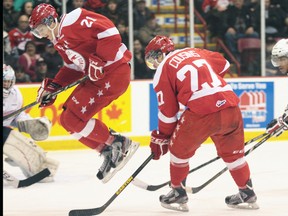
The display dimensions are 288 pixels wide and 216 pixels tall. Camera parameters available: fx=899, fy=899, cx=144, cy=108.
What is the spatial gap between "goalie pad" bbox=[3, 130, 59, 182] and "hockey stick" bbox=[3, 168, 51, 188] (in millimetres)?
101

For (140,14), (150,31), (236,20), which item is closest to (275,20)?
(236,20)

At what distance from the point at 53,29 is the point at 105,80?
41 cm

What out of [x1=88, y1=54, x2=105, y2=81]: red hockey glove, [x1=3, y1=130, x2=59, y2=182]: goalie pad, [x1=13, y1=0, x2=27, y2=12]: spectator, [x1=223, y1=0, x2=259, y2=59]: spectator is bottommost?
[x1=3, y1=130, x2=59, y2=182]: goalie pad

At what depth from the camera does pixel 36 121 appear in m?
5.96

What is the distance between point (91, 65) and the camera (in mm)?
4922

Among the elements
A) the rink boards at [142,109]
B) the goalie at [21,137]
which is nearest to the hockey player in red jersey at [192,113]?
the goalie at [21,137]

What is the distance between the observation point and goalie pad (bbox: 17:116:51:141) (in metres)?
5.92

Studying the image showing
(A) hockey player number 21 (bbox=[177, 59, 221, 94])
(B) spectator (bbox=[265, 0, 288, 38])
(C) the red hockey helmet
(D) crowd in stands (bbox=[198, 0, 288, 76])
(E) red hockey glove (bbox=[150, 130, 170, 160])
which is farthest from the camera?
(B) spectator (bbox=[265, 0, 288, 38])

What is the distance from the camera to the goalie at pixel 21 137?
5.77 m

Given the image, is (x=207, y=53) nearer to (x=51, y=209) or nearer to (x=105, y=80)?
(x=105, y=80)

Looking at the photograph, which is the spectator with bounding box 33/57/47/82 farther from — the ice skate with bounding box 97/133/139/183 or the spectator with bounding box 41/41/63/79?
the ice skate with bounding box 97/133/139/183

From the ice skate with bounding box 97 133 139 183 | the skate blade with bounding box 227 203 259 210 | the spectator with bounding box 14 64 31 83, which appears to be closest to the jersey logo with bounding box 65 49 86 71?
the ice skate with bounding box 97 133 139 183

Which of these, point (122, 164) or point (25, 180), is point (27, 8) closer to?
point (25, 180)

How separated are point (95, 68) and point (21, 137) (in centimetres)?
114
